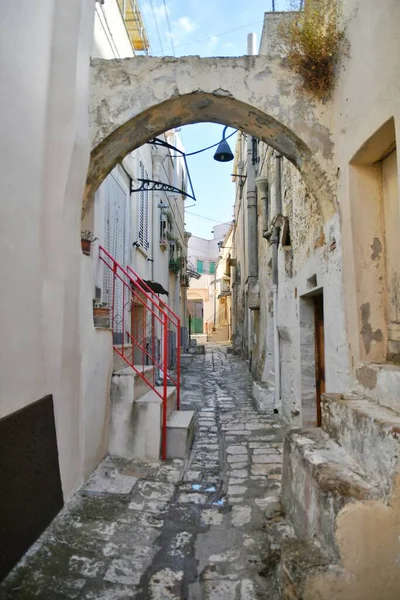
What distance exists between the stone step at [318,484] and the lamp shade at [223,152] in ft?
14.7

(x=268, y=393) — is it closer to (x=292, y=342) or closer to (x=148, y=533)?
(x=292, y=342)

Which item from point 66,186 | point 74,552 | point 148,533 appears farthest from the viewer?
point 66,186

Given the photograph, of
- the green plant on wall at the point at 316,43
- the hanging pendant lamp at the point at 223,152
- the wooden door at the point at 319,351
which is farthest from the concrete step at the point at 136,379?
the green plant on wall at the point at 316,43

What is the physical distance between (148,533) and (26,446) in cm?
126

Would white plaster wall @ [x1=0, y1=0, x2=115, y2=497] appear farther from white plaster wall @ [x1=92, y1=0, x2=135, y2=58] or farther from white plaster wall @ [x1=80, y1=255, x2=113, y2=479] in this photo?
white plaster wall @ [x1=92, y1=0, x2=135, y2=58]

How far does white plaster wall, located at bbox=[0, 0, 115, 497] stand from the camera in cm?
257

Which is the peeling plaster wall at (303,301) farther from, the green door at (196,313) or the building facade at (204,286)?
the green door at (196,313)

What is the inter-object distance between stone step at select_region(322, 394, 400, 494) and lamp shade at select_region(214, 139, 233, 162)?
14.2 ft

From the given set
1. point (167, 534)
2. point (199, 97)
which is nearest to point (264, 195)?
point (199, 97)

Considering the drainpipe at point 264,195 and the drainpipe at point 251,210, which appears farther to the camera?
the drainpipe at point 251,210

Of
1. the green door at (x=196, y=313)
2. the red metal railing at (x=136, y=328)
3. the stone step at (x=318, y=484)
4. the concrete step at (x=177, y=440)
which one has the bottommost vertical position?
the concrete step at (x=177, y=440)

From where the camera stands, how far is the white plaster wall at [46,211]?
2.57 metres

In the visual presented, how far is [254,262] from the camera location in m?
10.9

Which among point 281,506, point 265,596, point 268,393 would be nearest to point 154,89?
point 281,506
